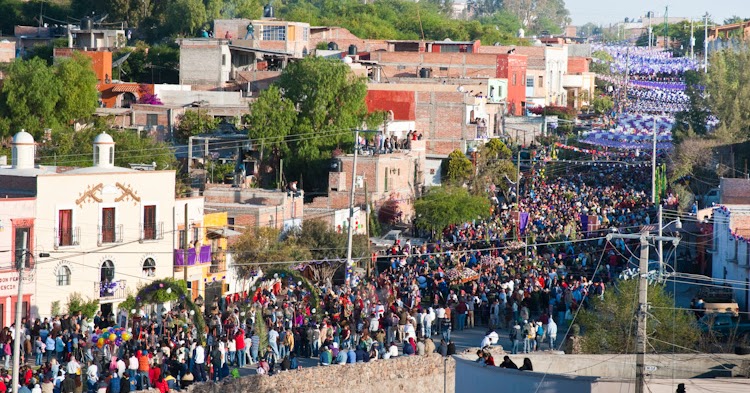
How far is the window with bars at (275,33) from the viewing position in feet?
286

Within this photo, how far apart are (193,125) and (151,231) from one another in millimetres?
22900

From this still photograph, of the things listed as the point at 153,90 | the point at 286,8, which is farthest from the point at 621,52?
the point at 153,90

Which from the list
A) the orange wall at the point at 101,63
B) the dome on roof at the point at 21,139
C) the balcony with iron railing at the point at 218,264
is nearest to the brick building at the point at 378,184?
the balcony with iron railing at the point at 218,264

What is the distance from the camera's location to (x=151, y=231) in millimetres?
39281

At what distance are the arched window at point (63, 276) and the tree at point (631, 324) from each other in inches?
489

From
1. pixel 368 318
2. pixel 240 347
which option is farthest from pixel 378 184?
pixel 240 347

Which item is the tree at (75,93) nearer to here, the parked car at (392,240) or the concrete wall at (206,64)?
the concrete wall at (206,64)

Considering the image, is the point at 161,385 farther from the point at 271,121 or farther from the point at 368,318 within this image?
the point at 271,121

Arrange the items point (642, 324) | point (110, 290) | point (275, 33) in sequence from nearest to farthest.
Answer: point (642, 324) < point (110, 290) < point (275, 33)

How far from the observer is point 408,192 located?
2256 inches

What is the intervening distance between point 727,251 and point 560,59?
68035 millimetres

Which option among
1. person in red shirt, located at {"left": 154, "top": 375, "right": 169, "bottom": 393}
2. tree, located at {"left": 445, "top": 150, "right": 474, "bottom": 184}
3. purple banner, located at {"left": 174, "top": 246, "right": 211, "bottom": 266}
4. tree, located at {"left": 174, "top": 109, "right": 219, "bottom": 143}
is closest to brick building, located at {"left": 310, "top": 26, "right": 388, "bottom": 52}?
tree, located at {"left": 445, "top": 150, "right": 474, "bottom": 184}

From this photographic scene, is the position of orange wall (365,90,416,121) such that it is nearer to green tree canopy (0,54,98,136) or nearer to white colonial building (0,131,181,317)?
green tree canopy (0,54,98,136)

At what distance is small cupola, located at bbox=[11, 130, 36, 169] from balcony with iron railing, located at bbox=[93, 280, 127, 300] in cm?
401
